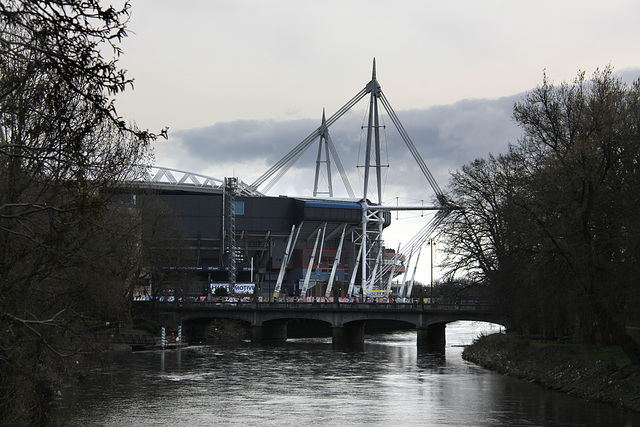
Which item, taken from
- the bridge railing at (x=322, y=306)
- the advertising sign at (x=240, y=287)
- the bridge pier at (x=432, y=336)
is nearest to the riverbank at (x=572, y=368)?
the bridge pier at (x=432, y=336)

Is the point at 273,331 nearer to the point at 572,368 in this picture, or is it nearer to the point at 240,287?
the point at 240,287

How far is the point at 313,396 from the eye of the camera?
39688 mm

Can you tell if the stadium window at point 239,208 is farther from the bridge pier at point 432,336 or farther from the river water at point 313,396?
the river water at point 313,396

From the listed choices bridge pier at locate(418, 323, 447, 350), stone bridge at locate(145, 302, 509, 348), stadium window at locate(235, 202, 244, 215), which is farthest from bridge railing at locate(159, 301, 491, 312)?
stadium window at locate(235, 202, 244, 215)

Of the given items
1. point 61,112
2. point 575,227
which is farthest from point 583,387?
point 61,112

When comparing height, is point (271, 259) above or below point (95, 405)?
above

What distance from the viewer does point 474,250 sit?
61.1m

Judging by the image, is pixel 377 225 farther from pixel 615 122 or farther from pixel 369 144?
pixel 615 122

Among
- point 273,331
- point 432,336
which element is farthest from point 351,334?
point 273,331

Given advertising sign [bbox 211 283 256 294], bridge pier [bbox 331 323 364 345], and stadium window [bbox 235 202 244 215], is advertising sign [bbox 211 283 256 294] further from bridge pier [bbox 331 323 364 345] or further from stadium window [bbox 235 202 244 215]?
bridge pier [bbox 331 323 364 345]

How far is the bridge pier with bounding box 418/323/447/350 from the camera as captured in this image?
83.6 metres

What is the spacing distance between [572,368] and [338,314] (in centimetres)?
4944

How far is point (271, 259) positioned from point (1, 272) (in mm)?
127927

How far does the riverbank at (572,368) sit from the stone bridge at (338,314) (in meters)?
24.6
